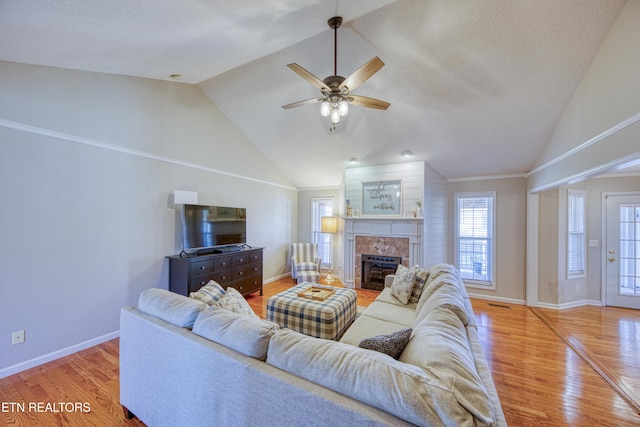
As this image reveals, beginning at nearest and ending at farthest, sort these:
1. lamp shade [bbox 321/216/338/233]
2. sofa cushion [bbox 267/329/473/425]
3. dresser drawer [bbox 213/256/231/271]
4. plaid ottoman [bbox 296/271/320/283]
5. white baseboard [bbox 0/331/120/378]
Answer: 1. sofa cushion [bbox 267/329/473/425]
2. white baseboard [bbox 0/331/120/378]
3. dresser drawer [bbox 213/256/231/271]
4. plaid ottoman [bbox 296/271/320/283]
5. lamp shade [bbox 321/216/338/233]

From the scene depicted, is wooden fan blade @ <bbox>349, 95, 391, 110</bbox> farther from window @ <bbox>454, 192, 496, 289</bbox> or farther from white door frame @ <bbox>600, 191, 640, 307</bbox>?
white door frame @ <bbox>600, 191, 640, 307</bbox>

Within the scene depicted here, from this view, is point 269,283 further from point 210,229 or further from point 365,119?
point 365,119

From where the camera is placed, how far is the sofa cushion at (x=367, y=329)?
7.55 ft

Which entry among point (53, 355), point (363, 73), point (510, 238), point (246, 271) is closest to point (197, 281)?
point (246, 271)

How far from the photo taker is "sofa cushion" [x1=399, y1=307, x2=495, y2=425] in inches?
36.7

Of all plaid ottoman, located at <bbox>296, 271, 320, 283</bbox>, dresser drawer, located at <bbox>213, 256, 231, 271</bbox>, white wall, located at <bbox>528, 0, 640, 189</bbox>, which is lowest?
plaid ottoman, located at <bbox>296, 271, 320, 283</bbox>

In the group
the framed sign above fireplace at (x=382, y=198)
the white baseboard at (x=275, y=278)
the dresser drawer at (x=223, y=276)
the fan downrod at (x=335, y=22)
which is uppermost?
the fan downrod at (x=335, y=22)

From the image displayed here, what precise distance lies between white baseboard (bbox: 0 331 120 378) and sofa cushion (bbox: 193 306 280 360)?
2375mm

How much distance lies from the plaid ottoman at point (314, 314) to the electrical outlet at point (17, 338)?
7.71 ft

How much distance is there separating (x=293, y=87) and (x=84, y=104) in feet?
8.12

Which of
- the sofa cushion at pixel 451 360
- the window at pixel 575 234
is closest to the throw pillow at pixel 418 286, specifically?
the sofa cushion at pixel 451 360

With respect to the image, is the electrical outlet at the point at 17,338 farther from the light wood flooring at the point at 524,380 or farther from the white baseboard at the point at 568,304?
the white baseboard at the point at 568,304

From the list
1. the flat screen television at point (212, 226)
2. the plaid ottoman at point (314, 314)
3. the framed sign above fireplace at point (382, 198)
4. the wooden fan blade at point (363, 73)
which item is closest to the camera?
the wooden fan blade at point (363, 73)

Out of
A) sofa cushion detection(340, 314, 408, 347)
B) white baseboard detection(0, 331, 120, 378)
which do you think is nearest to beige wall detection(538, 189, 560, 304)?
sofa cushion detection(340, 314, 408, 347)
